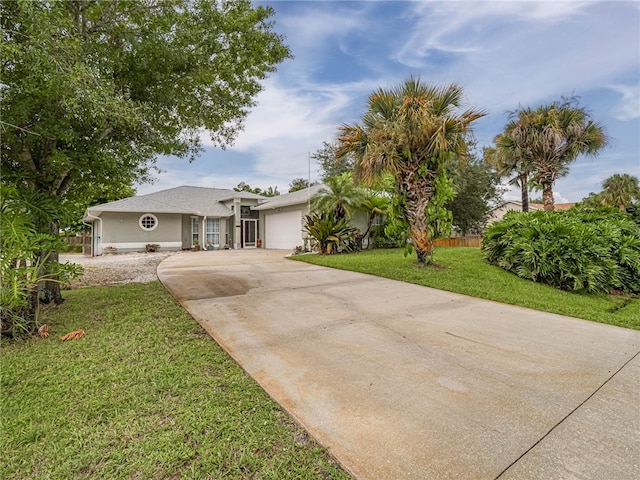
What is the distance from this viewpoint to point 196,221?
66.5ft

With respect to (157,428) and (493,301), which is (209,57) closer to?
(157,428)

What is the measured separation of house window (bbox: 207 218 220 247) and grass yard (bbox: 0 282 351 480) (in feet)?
56.1

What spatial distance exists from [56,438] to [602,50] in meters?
12.5

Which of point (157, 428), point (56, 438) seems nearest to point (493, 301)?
point (157, 428)

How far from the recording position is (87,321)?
4.56 m

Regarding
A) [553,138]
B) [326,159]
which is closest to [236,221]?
[326,159]

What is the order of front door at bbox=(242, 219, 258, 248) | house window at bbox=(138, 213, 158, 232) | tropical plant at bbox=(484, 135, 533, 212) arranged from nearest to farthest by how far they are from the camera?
tropical plant at bbox=(484, 135, 533, 212) → house window at bbox=(138, 213, 158, 232) → front door at bbox=(242, 219, 258, 248)

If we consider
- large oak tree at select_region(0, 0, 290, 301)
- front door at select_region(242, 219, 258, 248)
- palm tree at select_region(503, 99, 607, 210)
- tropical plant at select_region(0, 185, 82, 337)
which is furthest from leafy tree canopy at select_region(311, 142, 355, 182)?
tropical plant at select_region(0, 185, 82, 337)

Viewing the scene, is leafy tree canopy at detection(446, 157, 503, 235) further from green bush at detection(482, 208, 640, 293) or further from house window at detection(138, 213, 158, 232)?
house window at detection(138, 213, 158, 232)

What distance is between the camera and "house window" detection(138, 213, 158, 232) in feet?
59.6

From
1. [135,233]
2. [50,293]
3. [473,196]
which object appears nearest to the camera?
[50,293]

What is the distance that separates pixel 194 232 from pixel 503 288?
18.0 m

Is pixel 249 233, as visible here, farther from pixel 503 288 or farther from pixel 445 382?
pixel 445 382

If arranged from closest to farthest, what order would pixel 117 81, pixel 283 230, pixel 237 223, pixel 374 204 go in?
pixel 117 81, pixel 374 204, pixel 283 230, pixel 237 223
